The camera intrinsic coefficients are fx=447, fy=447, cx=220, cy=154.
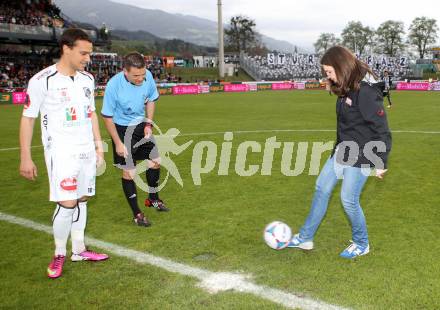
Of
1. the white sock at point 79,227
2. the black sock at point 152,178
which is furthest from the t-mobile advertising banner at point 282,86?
the white sock at point 79,227

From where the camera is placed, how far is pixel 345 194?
15.0 feet

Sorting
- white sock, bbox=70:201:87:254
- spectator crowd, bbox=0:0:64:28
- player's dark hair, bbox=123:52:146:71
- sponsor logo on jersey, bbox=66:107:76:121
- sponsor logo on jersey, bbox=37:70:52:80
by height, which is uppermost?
spectator crowd, bbox=0:0:64:28

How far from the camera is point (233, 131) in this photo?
1517 cm

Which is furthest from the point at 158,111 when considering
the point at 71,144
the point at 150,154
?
the point at 71,144

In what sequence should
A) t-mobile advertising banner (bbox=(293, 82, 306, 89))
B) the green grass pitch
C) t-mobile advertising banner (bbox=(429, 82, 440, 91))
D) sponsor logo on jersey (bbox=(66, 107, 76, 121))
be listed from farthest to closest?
t-mobile advertising banner (bbox=(293, 82, 306, 89)) → t-mobile advertising banner (bbox=(429, 82, 440, 91)) → sponsor logo on jersey (bbox=(66, 107, 76, 121)) → the green grass pitch

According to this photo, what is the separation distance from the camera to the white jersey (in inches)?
165

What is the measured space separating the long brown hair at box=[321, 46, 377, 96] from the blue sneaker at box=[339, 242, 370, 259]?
1.79 metres

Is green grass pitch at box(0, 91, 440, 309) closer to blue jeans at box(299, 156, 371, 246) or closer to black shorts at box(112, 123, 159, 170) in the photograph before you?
blue jeans at box(299, 156, 371, 246)

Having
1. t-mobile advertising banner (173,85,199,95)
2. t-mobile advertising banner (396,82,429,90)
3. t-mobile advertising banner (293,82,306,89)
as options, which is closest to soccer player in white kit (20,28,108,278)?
t-mobile advertising banner (173,85,199,95)

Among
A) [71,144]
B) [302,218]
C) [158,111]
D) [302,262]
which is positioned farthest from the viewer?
[158,111]

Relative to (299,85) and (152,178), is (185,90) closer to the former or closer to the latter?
(299,85)

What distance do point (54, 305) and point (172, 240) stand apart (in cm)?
176

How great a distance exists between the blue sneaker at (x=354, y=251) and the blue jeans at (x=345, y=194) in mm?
49

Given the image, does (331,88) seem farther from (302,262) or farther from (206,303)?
(206,303)
